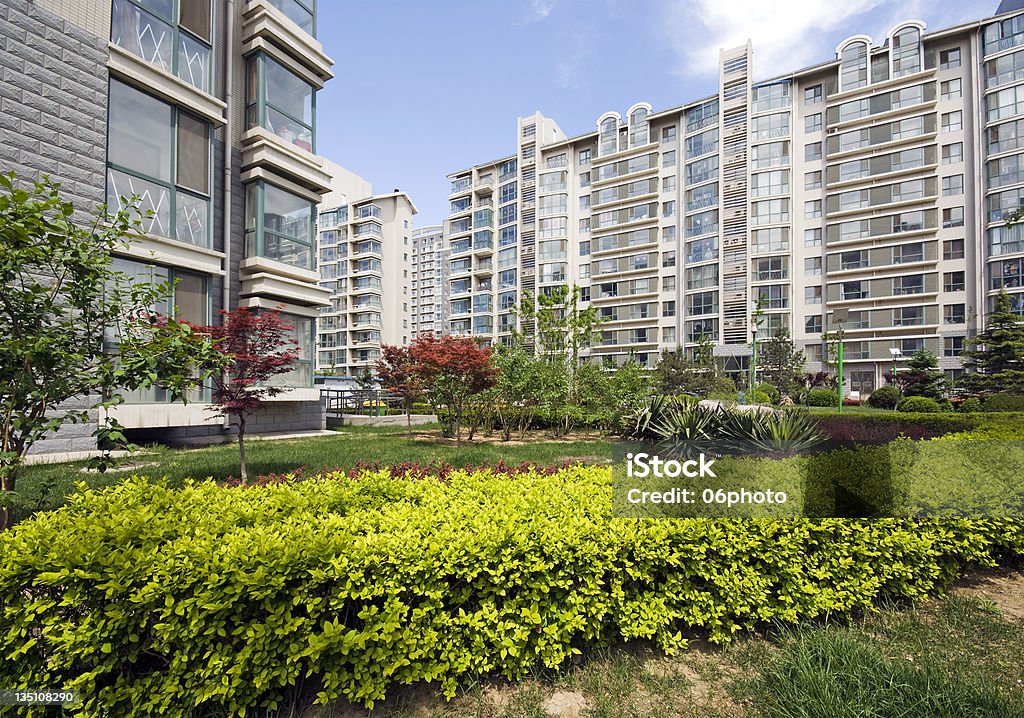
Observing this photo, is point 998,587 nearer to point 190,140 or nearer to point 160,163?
point 160,163

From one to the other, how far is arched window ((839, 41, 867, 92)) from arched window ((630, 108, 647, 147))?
55.2 ft

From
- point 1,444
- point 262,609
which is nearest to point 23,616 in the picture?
point 262,609

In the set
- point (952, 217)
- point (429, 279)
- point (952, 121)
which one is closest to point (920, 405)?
point (952, 217)

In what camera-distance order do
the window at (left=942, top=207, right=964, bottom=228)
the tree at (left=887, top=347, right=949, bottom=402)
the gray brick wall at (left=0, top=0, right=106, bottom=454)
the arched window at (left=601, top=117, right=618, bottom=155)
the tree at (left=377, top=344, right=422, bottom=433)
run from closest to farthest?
the gray brick wall at (left=0, top=0, right=106, bottom=454) → the tree at (left=377, top=344, right=422, bottom=433) → the tree at (left=887, top=347, right=949, bottom=402) → the window at (left=942, top=207, right=964, bottom=228) → the arched window at (left=601, top=117, right=618, bottom=155)

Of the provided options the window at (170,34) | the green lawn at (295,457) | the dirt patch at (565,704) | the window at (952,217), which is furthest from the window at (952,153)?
the dirt patch at (565,704)

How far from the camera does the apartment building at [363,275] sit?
5850 centimetres

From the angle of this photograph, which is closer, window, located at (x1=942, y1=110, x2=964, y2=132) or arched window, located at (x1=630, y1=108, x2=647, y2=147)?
window, located at (x1=942, y1=110, x2=964, y2=132)

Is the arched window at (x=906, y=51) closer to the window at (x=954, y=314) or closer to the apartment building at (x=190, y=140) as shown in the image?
the window at (x=954, y=314)

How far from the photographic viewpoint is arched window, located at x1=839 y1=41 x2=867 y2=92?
129 feet

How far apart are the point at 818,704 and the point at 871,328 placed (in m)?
47.1

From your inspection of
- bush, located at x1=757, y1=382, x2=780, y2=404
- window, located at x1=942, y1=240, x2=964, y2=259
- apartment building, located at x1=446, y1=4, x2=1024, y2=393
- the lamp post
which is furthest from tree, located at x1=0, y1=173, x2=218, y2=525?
window, located at x1=942, y1=240, x2=964, y2=259

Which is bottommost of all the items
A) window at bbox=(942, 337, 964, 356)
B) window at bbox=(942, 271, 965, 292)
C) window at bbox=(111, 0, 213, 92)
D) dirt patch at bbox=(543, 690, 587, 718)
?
dirt patch at bbox=(543, 690, 587, 718)

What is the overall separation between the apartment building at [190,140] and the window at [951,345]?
46.1 m

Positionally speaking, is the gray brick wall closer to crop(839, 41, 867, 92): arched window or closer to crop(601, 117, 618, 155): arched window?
crop(601, 117, 618, 155): arched window
